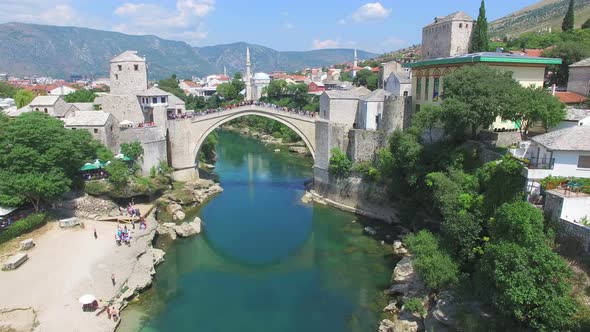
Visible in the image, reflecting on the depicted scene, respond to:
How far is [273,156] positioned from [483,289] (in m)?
32.9

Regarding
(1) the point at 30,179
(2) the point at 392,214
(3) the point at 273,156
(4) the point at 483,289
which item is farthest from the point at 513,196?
(3) the point at 273,156

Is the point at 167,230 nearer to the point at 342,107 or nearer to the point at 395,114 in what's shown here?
the point at 342,107

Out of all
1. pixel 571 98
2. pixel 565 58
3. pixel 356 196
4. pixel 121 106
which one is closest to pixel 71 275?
pixel 356 196

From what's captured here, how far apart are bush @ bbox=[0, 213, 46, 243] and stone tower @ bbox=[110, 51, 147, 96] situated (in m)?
13.3

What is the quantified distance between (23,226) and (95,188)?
488 cm

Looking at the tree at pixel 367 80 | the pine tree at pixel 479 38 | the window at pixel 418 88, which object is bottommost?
the window at pixel 418 88

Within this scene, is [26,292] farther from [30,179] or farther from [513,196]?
[513,196]

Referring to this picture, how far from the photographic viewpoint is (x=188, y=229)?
23.5 metres

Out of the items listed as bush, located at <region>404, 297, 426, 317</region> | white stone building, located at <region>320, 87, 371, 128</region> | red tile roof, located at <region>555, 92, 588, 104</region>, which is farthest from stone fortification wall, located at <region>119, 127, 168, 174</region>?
red tile roof, located at <region>555, 92, 588, 104</region>

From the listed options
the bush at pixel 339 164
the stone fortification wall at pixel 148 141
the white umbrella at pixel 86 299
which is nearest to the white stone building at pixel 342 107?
the bush at pixel 339 164

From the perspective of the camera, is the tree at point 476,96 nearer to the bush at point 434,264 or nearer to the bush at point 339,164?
the bush at point 434,264

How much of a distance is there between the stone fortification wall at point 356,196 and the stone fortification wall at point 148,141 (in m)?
10.9

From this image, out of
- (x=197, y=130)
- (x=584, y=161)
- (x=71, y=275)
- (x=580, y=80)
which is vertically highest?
(x=580, y=80)

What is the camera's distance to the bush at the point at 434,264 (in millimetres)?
14500
